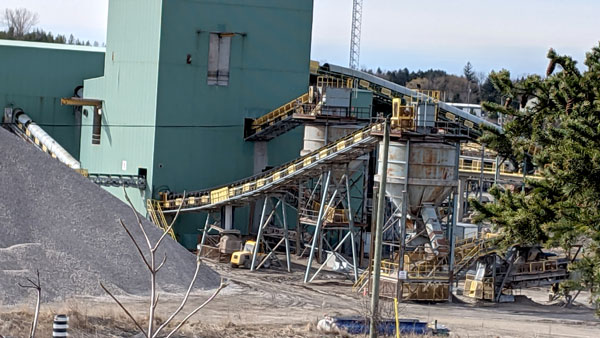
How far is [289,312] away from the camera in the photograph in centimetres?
3700

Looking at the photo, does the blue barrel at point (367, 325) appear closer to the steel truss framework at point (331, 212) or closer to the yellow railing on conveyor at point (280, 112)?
the steel truss framework at point (331, 212)

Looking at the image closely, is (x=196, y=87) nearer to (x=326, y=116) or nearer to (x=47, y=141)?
(x=326, y=116)

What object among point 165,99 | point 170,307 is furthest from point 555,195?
point 165,99

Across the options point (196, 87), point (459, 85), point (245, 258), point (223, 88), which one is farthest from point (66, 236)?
point (459, 85)

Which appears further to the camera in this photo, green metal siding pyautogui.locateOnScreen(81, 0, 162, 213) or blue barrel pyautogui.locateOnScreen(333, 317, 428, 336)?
green metal siding pyautogui.locateOnScreen(81, 0, 162, 213)

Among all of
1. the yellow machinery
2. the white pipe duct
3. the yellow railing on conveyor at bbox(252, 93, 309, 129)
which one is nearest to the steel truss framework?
the yellow machinery

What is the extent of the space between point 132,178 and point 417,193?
58.3ft

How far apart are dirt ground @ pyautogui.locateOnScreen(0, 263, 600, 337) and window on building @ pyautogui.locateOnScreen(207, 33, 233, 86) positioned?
11.0 m

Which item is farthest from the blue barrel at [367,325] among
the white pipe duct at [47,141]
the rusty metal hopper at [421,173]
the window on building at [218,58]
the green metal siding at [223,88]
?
the white pipe duct at [47,141]

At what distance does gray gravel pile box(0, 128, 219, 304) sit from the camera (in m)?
36.4

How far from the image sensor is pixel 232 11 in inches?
2148

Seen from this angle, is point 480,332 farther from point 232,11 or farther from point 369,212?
point 232,11

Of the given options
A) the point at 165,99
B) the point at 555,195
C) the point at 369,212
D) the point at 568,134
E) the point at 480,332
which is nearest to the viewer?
the point at 568,134

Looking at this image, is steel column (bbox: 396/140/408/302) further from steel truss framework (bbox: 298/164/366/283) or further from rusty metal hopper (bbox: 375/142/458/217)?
steel truss framework (bbox: 298/164/366/283)
